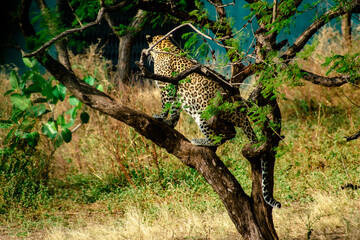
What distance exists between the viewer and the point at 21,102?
5.20 meters

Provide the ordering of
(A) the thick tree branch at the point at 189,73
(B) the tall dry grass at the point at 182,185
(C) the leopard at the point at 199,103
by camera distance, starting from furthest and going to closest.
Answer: (B) the tall dry grass at the point at 182,185 < (C) the leopard at the point at 199,103 < (A) the thick tree branch at the point at 189,73

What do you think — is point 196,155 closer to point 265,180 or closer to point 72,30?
point 265,180

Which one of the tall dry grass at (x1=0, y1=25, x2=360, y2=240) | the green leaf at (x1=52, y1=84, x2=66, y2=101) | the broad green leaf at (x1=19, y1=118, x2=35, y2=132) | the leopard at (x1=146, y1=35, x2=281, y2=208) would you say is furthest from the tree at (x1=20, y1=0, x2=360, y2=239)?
the broad green leaf at (x1=19, y1=118, x2=35, y2=132)

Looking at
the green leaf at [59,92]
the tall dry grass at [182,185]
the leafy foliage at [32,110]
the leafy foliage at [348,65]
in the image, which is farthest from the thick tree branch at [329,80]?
the green leaf at [59,92]

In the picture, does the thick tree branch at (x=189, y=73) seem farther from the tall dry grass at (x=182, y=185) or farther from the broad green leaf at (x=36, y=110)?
the broad green leaf at (x=36, y=110)

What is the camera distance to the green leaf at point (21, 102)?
17.0 ft

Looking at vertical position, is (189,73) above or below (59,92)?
above

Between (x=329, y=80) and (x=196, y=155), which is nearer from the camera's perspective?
(x=329, y=80)

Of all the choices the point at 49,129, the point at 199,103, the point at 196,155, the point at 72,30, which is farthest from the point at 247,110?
the point at 49,129

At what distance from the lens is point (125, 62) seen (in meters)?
8.92

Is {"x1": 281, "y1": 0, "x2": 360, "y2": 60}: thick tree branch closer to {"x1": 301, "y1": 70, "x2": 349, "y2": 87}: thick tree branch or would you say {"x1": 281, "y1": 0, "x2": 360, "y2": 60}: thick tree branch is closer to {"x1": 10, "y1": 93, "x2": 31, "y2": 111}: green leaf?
{"x1": 301, "y1": 70, "x2": 349, "y2": 87}: thick tree branch

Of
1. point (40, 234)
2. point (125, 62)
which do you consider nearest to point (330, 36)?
point (125, 62)

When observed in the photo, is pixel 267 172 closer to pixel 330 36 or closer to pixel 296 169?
pixel 296 169

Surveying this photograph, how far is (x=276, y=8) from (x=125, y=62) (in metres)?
6.21
